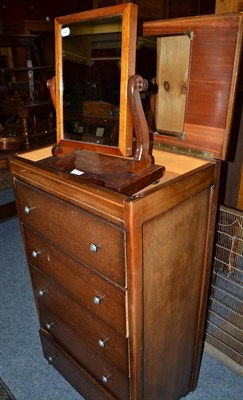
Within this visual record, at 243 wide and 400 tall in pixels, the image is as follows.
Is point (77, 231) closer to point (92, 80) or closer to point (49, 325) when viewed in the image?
point (92, 80)

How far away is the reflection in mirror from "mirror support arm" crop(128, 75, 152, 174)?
2.7 inches

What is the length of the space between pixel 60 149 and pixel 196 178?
56 cm

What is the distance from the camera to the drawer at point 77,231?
1.02 m

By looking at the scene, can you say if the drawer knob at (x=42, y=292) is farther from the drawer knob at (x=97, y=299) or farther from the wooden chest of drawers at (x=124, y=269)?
the drawer knob at (x=97, y=299)

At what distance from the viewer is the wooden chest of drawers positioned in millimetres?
1007

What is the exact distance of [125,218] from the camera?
931 millimetres

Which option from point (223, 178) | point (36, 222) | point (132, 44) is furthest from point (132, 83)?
point (223, 178)

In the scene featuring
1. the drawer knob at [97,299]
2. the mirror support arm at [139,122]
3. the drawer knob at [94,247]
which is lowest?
the drawer knob at [97,299]

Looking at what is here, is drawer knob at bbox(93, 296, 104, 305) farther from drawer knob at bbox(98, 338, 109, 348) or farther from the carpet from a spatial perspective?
the carpet

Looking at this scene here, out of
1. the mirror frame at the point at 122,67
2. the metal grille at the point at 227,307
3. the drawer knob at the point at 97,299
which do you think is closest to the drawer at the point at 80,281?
the drawer knob at the point at 97,299

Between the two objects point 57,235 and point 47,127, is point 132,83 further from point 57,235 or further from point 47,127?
point 47,127

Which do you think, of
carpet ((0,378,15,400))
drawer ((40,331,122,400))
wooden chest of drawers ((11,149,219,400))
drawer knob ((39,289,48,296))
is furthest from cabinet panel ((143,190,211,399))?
carpet ((0,378,15,400))

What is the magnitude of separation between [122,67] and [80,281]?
0.78 meters

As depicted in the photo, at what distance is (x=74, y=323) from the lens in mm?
1430
